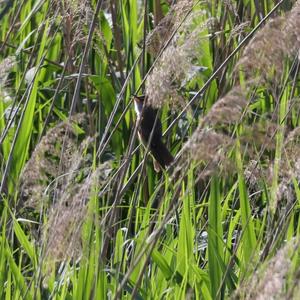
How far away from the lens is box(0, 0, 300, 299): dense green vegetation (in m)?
1.54

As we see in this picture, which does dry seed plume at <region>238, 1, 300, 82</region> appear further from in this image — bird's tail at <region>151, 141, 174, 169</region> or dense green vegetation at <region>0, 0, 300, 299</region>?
bird's tail at <region>151, 141, 174, 169</region>

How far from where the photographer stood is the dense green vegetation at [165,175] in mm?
1539

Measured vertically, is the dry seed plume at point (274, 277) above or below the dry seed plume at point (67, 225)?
below

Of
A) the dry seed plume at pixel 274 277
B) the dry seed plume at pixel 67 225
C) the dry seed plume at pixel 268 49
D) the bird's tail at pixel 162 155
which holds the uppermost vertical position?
the dry seed plume at pixel 268 49

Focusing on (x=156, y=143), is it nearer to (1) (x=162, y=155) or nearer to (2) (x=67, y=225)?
(1) (x=162, y=155)

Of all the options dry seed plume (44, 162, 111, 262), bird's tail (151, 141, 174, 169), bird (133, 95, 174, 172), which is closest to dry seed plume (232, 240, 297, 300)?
dry seed plume (44, 162, 111, 262)

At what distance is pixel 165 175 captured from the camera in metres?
2.30

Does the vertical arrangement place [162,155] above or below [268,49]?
below

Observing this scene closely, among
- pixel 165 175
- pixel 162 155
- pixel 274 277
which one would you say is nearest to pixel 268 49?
pixel 274 277

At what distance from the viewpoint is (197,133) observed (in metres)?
1.38

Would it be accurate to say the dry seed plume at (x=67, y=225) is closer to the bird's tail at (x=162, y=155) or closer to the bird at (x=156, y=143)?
the bird at (x=156, y=143)

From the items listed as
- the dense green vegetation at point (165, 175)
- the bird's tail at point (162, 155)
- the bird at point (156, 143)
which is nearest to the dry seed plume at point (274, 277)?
the dense green vegetation at point (165, 175)

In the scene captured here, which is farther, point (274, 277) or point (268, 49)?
point (268, 49)

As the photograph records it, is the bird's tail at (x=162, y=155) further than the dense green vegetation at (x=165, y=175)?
Yes
